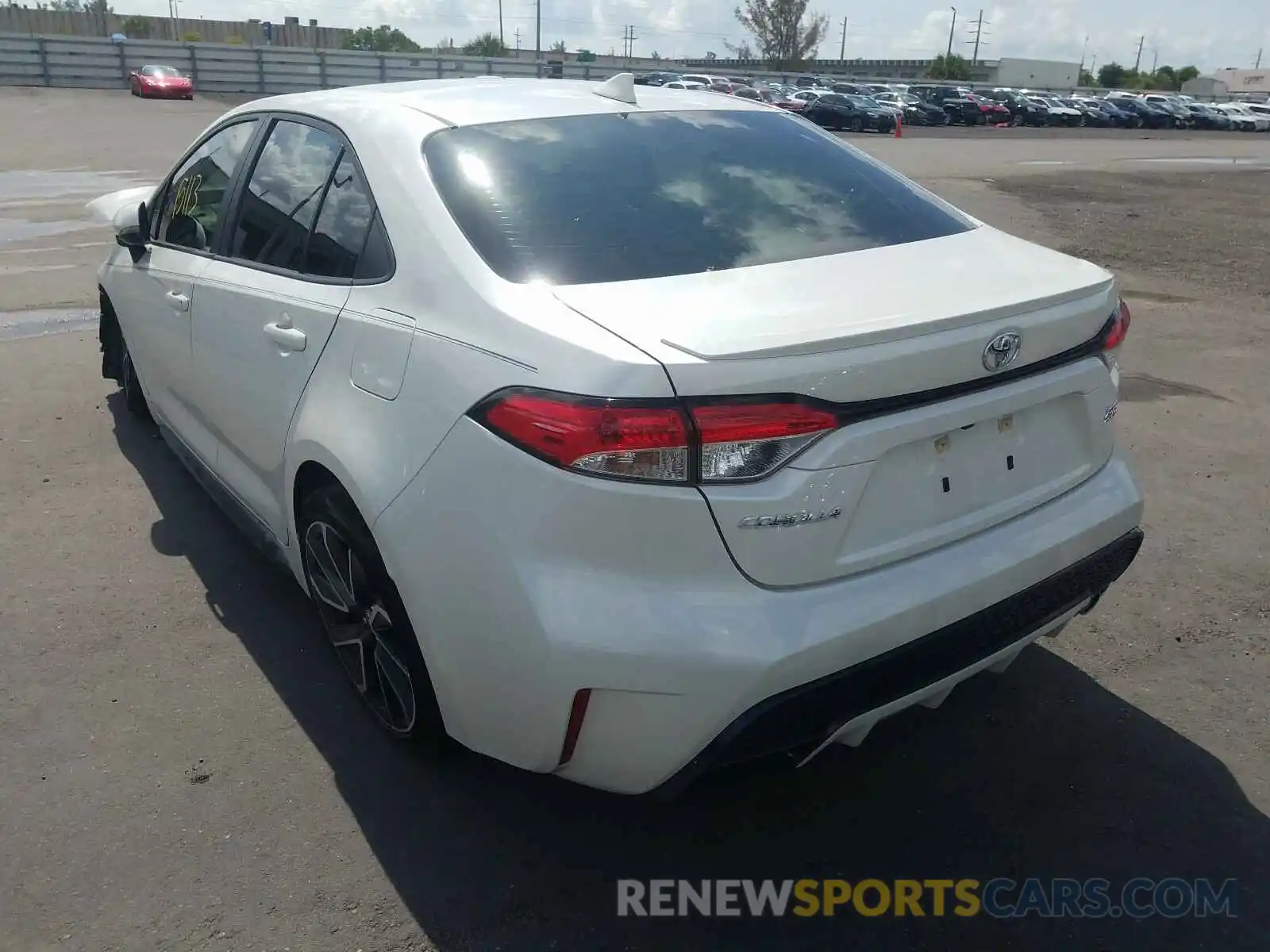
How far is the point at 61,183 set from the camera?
51.4 ft

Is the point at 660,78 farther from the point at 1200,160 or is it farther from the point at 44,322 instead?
the point at 44,322

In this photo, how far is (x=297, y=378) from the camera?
296 centimetres

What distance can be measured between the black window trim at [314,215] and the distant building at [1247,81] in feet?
400

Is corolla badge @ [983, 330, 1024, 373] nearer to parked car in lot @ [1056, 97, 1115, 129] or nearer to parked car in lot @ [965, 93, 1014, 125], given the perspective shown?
parked car in lot @ [965, 93, 1014, 125]

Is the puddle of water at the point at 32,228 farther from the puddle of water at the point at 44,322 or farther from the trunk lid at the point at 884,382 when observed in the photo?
the trunk lid at the point at 884,382

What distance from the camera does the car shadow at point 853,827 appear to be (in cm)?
240

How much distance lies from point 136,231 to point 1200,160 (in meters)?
32.3

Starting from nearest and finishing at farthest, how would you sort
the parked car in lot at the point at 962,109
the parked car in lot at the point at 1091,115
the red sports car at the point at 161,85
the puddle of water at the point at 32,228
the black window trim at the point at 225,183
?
1. the black window trim at the point at 225,183
2. the puddle of water at the point at 32,228
3. the red sports car at the point at 161,85
4. the parked car in lot at the point at 962,109
5. the parked car in lot at the point at 1091,115

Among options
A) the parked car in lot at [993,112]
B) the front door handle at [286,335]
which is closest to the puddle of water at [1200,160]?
the parked car in lot at [993,112]

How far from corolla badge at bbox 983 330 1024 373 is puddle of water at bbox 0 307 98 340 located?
6.91 meters

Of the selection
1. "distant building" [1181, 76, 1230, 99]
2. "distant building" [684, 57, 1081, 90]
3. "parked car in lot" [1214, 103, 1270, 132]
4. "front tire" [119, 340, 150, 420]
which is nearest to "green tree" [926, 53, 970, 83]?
"distant building" [684, 57, 1081, 90]

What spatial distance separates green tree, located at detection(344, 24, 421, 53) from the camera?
83062 mm

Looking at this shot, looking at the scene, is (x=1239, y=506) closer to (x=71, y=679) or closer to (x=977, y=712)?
(x=977, y=712)

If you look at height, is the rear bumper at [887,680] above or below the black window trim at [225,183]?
below
